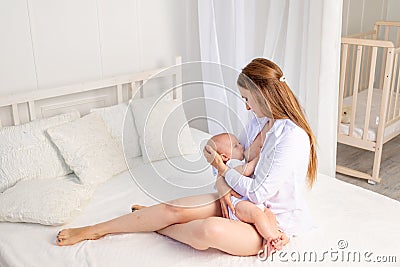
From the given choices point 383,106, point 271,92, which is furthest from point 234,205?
point 383,106

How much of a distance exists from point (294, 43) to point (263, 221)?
1470 millimetres

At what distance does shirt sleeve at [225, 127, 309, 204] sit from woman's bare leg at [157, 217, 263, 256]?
0.12 metres

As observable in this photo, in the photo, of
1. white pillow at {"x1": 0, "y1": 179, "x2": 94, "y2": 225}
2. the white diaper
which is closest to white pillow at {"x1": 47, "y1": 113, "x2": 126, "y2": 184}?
white pillow at {"x1": 0, "y1": 179, "x2": 94, "y2": 225}

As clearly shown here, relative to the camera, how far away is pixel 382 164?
354 cm

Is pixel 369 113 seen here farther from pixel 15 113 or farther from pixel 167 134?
pixel 15 113

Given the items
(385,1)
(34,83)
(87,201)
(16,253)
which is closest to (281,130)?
(87,201)

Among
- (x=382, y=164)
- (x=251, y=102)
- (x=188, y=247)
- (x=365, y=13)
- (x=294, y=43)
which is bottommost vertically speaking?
(x=382, y=164)

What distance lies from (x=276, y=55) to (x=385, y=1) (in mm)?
2184

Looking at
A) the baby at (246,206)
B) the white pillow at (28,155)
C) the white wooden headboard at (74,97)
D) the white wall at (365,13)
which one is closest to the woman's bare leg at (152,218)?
the baby at (246,206)

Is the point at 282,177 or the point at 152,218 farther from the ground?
the point at 282,177

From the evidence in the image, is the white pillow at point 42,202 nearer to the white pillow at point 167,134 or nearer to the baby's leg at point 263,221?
the white pillow at point 167,134

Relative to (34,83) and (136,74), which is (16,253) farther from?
(136,74)

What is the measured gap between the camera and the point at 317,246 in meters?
1.76

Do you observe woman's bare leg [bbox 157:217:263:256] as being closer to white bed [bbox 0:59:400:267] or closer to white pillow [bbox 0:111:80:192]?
white bed [bbox 0:59:400:267]
